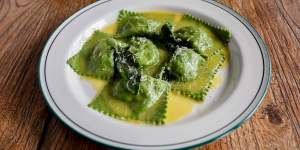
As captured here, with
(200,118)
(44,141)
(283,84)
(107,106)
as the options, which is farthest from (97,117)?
(283,84)

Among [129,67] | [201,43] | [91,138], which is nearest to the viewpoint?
[91,138]

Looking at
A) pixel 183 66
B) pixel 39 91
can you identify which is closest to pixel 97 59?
pixel 39 91

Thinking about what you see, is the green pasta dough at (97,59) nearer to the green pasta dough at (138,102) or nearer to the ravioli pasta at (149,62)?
the ravioli pasta at (149,62)

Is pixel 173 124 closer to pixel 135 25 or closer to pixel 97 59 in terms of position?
pixel 97 59

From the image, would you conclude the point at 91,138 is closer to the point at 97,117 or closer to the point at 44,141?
the point at 97,117

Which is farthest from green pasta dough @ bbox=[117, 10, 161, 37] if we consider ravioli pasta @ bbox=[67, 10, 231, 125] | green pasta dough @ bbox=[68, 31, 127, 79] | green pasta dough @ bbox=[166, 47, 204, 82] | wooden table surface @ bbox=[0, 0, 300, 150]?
wooden table surface @ bbox=[0, 0, 300, 150]
